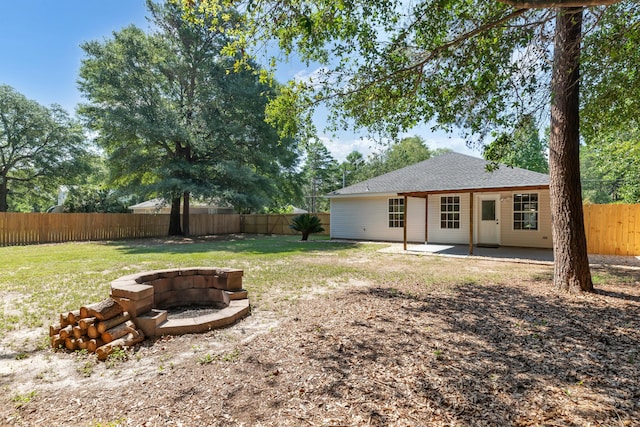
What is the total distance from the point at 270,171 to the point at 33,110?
14.4 metres

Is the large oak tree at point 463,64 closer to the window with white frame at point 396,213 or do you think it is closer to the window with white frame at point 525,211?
the window with white frame at point 525,211

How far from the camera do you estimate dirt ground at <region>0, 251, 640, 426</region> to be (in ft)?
7.05

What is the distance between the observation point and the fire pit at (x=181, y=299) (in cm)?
362

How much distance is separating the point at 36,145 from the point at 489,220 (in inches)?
987

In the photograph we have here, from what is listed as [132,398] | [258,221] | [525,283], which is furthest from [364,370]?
[258,221]

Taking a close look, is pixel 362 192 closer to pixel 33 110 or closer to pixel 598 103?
pixel 598 103

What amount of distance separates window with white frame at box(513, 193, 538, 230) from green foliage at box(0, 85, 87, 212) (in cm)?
2398

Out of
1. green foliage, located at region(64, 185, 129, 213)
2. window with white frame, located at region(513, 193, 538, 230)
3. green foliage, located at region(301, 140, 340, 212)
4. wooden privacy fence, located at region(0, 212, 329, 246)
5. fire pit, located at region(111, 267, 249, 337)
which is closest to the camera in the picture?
fire pit, located at region(111, 267, 249, 337)

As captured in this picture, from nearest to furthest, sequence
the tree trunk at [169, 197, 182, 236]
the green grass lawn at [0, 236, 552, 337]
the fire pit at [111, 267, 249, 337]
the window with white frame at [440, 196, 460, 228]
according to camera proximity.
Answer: the fire pit at [111, 267, 249, 337] → the green grass lawn at [0, 236, 552, 337] → the window with white frame at [440, 196, 460, 228] → the tree trunk at [169, 197, 182, 236]

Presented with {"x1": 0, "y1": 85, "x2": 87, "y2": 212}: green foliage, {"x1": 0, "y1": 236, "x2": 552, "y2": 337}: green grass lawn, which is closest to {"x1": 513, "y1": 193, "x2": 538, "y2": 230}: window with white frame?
{"x1": 0, "y1": 236, "x2": 552, "y2": 337}: green grass lawn

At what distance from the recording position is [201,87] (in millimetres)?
16625

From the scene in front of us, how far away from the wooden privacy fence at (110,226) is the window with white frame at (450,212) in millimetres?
7816

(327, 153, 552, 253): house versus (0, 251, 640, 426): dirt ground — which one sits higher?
(327, 153, 552, 253): house

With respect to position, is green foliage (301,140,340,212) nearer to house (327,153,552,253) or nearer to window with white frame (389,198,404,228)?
house (327,153,552,253)
